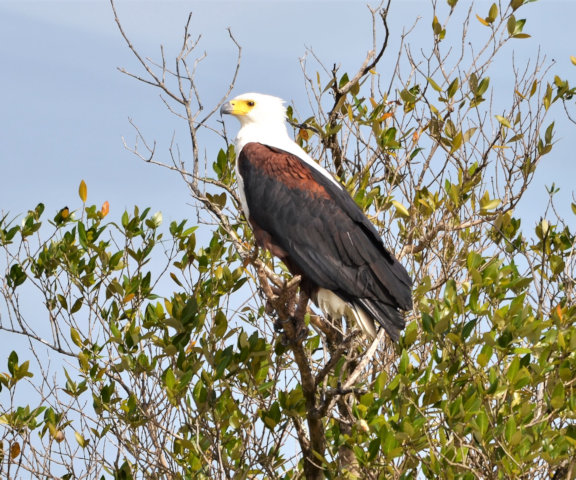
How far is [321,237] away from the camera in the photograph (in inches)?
244

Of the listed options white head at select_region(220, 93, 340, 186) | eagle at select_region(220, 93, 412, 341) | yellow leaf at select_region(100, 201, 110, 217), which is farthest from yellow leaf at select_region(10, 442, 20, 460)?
white head at select_region(220, 93, 340, 186)

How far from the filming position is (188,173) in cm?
637

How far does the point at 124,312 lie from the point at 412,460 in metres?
2.31

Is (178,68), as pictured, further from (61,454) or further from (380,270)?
(61,454)

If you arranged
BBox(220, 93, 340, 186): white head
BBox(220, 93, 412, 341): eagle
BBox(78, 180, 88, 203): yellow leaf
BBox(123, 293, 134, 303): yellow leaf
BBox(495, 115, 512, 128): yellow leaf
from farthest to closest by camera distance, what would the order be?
BBox(220, 93, 340, 186): white head < BBox(495, 115, 512, 128): yellow leaf < BBox(78, 180, 88, 203): yellow leaf < BBox(123, 293, 134, 303): yellow leaf < BBox(220, 93, 412, 341): eagle

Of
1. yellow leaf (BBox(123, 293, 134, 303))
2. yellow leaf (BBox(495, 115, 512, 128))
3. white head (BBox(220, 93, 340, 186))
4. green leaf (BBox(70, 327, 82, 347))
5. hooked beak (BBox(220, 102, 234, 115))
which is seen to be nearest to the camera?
yellow leaf (BBox(123, 293, 134, 303))

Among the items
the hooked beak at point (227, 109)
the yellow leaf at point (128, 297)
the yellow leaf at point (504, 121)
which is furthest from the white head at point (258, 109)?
the yellow leaf at point (128, 297)

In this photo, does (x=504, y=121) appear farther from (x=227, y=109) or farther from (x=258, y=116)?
(x=227, y=109)

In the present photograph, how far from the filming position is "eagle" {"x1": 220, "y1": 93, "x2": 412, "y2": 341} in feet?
19.1

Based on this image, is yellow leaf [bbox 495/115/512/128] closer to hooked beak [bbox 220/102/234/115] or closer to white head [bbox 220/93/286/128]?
white head [bbox 220/93/286/128]

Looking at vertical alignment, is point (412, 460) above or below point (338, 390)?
below

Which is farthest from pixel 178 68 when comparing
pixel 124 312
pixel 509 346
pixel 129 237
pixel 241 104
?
pixel 509 346

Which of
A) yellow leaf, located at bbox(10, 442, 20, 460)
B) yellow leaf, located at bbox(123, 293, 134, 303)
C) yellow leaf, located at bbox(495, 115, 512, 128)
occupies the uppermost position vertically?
yellow leaf, located at bbox(495, 115, 512, 128)

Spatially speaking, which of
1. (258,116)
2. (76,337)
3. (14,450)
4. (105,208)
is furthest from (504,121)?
(14,450)
